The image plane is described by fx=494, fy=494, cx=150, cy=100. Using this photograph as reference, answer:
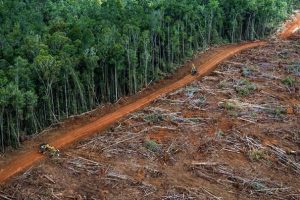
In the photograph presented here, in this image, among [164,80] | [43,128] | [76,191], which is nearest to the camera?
[76,191]

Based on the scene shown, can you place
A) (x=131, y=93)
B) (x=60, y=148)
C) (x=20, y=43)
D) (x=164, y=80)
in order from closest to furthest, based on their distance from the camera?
(x=60, y=148) → (x=20, y=43) → (x=131, y=93) → (x=164, y=80)

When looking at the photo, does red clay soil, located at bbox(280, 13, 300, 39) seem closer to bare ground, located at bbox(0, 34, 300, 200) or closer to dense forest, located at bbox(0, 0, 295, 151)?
dense forest, located at bbox(0, 0, 295, 151)

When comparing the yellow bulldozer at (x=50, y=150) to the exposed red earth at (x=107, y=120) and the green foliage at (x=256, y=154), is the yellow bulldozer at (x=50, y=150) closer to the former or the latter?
the exposed red earth at (x=107, y=120)

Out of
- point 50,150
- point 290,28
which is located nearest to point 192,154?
point 50,150

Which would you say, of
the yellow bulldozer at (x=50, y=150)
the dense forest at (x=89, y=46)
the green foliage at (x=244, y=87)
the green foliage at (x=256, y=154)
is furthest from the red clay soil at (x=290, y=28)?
the yellow bulldozer at (x=50, y=150)

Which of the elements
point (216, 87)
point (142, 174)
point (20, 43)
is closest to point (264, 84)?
point (216, 87)

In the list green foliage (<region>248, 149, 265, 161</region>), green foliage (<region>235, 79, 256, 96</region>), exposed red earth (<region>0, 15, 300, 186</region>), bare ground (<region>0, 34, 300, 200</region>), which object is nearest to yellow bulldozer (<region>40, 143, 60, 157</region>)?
exposed red earth (<region>0, 15, 300, 186</region>)

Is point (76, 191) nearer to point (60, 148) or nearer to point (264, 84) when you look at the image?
point (60, 148)
